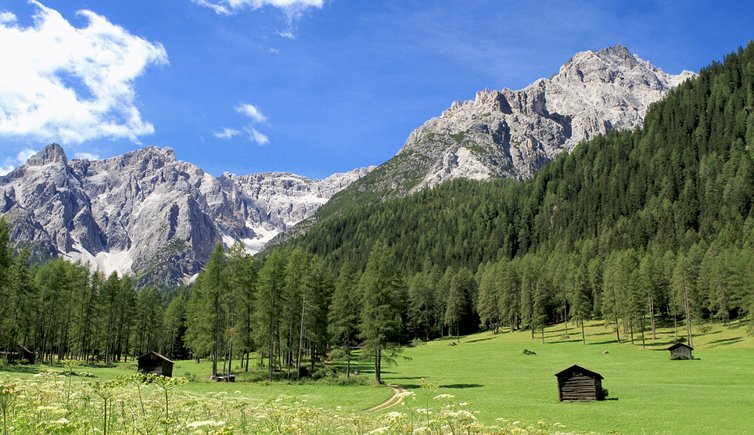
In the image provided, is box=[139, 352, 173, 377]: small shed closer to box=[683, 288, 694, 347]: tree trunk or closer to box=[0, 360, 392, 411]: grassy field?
box=[0, 360, 392, 411]: grassy field

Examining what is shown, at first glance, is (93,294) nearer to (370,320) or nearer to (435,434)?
(370,320)

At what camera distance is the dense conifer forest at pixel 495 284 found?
199 feet

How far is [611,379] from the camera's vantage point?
56094mm

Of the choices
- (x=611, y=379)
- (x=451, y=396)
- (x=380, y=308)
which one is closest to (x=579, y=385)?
(x=611, y=379)

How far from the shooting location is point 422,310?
135125 mm

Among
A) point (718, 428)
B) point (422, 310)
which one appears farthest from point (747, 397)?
point (422, 310)

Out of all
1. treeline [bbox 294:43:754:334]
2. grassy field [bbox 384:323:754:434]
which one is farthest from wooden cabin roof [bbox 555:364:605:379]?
treeline [bbox 294:43:754:334]

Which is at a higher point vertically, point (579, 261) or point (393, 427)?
point (579, 261)

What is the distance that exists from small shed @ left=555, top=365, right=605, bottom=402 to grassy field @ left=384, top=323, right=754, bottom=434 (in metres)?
1.04

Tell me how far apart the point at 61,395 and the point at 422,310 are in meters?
125

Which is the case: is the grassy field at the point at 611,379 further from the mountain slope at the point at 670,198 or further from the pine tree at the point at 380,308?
the mountain slope at the point at 670,198

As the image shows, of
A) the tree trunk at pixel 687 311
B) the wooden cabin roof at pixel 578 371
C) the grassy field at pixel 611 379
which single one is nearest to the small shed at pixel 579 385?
the wooden cabin roof at pixel 578 371

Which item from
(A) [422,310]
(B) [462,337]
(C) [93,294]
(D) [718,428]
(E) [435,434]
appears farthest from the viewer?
(A) [422,310]

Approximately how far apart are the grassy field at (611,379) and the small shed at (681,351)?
133cm
